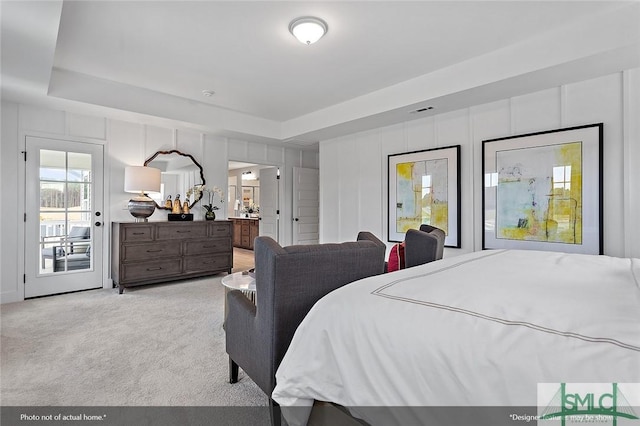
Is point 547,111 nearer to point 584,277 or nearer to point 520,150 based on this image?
point 520,150

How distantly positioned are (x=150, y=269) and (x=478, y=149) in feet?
14.6

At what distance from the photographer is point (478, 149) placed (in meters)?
3.82

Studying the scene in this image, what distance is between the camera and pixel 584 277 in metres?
1.55

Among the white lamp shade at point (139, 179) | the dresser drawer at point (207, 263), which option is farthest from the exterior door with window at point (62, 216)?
the dresser drawer at point (207, 263)

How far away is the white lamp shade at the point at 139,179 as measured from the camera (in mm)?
4336

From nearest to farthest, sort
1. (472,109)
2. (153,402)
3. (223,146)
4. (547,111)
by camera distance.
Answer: (153,402)
(547,111)
(472,109)
(223,146)

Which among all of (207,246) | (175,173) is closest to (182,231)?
(207,246)

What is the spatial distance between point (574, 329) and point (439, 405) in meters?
0.43

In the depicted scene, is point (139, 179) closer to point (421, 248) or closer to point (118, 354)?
point (118, 354)

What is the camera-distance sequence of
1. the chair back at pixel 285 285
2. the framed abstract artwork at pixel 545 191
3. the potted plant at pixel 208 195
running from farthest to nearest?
the potted plant at pixel 208 195
the framed abstract artwork at pixel 545 191
the chair back at pixel 285 285

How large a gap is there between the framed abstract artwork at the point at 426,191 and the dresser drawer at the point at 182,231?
A: 2805 mm

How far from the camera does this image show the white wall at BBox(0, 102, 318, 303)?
383cm

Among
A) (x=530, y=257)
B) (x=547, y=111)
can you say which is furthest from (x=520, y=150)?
(x=530, y=257)

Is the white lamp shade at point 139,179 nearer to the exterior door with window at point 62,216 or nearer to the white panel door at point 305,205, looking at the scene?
the exterior door with window at point 62,216
